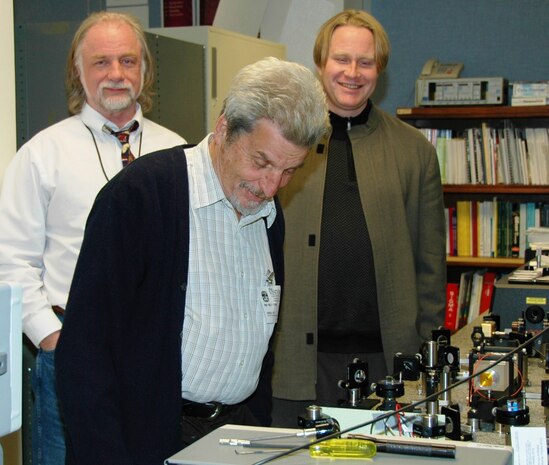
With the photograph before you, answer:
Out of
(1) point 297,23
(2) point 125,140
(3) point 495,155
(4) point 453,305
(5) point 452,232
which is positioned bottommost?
(4) point 453,305

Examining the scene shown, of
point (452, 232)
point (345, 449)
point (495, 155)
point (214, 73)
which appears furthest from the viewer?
point (452, 232)

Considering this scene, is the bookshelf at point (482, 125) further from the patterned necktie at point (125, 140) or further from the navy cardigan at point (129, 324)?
the navy cardigan at point (129, 324)

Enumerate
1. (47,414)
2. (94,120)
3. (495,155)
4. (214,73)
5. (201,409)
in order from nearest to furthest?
(201,409), (47,414), (94,120), (214,73), (495,155)

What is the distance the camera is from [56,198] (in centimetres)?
244

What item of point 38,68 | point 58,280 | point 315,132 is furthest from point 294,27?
point 315,132

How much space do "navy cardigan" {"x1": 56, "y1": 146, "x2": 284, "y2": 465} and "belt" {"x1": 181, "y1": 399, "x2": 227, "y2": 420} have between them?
0.22 feet

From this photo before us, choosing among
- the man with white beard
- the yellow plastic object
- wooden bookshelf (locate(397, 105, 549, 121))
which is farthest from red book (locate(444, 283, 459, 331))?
the yellow plastic object

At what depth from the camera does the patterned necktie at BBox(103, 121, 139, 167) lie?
2582mm

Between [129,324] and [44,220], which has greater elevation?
[44,220]

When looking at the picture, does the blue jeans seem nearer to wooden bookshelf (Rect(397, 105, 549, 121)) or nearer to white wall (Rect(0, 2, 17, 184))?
white wall (Rect(0, 2, 17, 184))

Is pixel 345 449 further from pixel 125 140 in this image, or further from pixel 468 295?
pixel 468 295

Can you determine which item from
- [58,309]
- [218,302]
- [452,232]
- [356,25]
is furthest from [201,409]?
[452,232]

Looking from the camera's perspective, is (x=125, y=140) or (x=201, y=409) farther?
(x=125, y=140)

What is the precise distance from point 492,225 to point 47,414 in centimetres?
290
